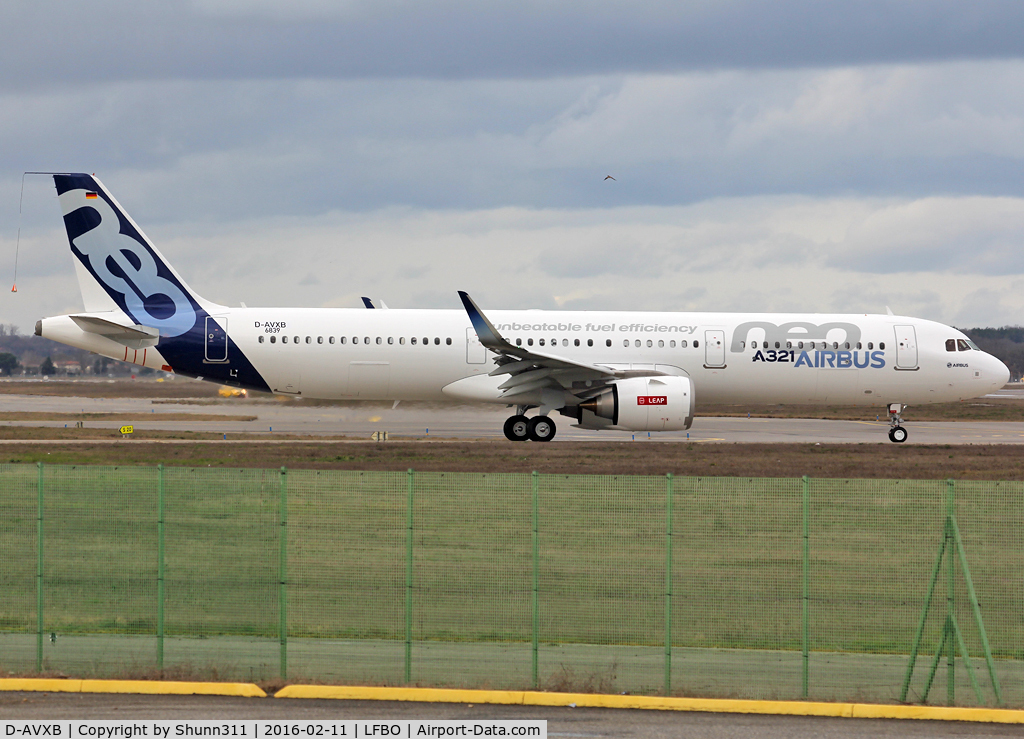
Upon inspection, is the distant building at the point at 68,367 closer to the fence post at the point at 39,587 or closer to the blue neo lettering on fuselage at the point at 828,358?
the blue neo lettering on fuselage at the point at 828,358

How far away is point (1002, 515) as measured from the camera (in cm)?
1274

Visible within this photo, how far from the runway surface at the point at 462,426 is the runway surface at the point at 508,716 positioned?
71.5ft

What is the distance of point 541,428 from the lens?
30.2m

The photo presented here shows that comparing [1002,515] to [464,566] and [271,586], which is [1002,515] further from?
[271,586]

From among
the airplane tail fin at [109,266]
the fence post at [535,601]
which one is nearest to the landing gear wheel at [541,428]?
the airplane tail fin at [109,266]

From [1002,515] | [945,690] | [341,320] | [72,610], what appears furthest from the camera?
[341,320]

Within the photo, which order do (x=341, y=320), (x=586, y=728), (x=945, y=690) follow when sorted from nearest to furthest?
(x=586, y=728), (x=945, y=690), (x=341, y=320)

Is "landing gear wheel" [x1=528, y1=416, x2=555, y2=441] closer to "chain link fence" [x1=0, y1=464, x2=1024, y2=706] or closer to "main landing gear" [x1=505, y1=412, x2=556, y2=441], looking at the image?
"main landing gear" [x1=505, y1=412, x2=556, y2=441]

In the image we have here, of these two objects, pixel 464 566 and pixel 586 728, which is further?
pixel 464 566

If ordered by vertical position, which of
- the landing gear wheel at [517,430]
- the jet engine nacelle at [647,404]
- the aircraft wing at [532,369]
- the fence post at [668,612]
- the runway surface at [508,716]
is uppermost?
the aircraft wing at [532,369]

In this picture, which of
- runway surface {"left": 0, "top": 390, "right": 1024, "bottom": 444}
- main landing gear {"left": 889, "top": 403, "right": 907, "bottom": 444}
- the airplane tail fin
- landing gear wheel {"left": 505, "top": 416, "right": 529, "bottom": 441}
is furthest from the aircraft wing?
the airplane tail fin

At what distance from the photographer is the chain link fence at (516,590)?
1099 cm

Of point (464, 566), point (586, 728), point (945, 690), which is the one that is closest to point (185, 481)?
point (464, 566)

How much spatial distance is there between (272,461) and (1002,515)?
1662 cm
